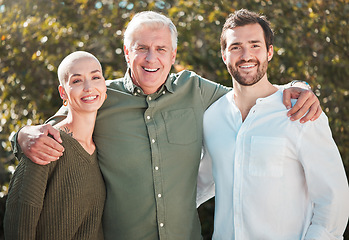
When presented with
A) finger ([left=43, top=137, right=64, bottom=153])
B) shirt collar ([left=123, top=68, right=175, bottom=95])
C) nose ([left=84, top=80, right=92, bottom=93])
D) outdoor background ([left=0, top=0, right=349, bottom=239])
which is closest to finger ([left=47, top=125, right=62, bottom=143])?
finger ([left=43, top=137, right=64, bottom=153])

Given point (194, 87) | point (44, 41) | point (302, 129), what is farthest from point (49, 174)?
point (44, 41)

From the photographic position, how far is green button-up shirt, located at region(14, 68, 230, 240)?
263cm

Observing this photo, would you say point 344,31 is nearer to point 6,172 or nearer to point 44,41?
point 44,41

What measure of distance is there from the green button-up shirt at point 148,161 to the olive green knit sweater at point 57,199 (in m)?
0.18

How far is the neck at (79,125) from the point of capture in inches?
98.0

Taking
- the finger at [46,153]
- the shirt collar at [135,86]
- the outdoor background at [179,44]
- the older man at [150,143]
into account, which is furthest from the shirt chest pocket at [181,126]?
the outdoor background at [179,44]

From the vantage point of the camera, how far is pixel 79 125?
251cm

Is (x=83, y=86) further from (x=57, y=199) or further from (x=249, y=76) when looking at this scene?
(x=249, y=76)

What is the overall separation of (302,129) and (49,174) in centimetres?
142

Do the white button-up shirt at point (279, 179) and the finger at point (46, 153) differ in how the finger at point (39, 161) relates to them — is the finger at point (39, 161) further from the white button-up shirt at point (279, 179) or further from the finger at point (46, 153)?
the white button-up shirt at point (279, 179)

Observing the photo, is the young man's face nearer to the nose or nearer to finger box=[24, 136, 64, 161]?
the nose

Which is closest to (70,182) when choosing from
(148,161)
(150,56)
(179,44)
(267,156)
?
(148,161)

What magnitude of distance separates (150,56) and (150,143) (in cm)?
56

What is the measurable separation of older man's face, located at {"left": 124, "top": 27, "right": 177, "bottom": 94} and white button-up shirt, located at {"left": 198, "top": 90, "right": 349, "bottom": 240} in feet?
2.01
